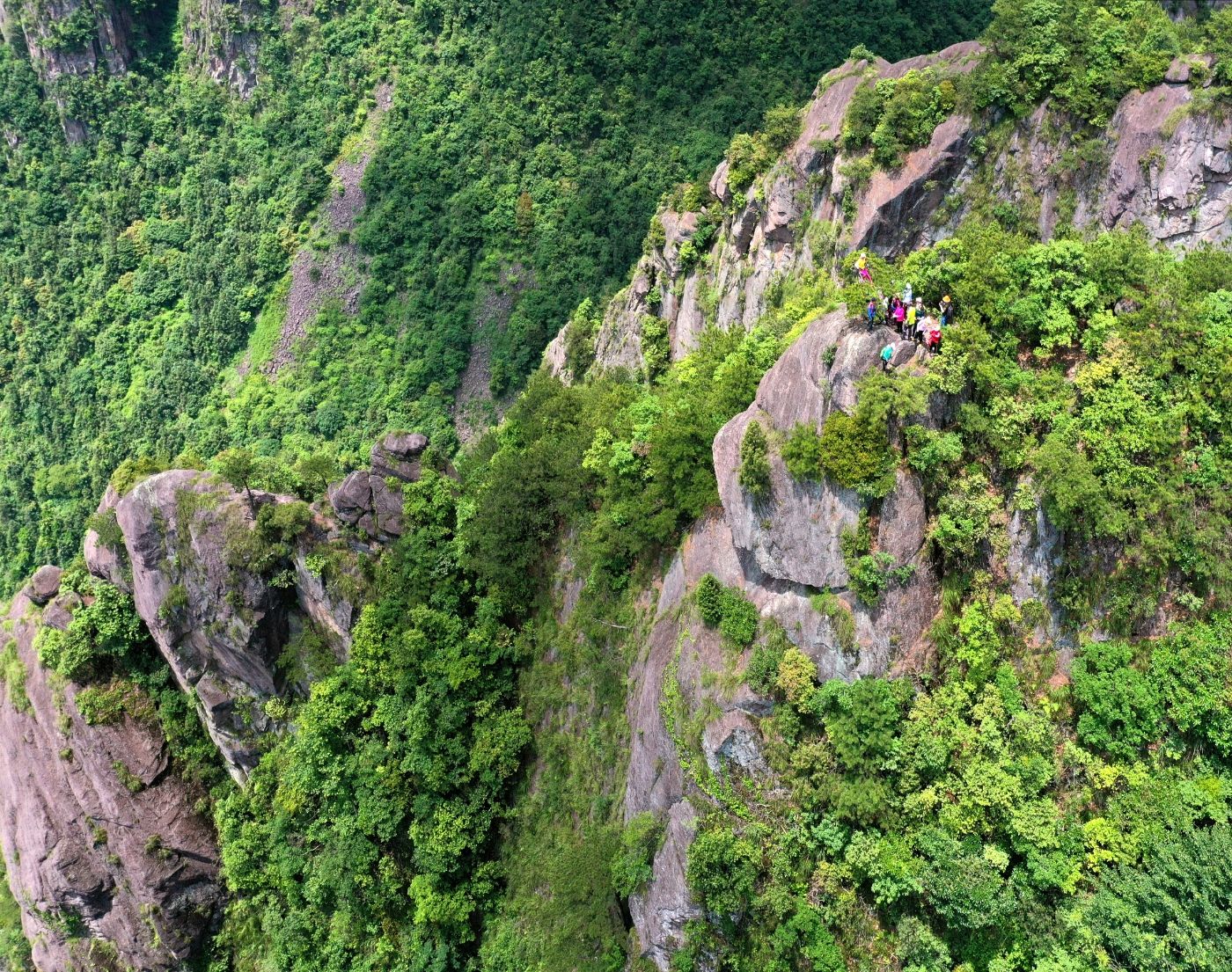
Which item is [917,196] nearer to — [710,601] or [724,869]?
[710,601]

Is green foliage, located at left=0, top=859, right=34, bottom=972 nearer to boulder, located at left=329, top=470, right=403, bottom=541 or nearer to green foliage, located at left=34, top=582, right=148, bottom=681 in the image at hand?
green foliage, located at left=34, top=582, right=148, bottom=681

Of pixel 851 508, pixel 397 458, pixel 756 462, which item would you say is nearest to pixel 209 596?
pixel 397 458

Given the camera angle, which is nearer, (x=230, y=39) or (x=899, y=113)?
(x=899, y=113)

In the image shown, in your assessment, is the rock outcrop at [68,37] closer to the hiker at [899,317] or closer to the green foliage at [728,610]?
the green foliage at [728,610]

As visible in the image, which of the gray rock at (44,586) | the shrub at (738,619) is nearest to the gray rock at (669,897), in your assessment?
the shrub at (738,619)

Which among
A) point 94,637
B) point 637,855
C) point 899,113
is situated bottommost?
point 637,855

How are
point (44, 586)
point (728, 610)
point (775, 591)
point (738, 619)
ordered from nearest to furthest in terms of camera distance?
point (775, 591) → point (738, 619) → point (728, 610) → point (44, 586)

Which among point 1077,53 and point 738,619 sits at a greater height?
point 1077,53

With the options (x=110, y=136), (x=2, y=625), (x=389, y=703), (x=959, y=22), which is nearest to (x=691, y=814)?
(x=389, y=703)
